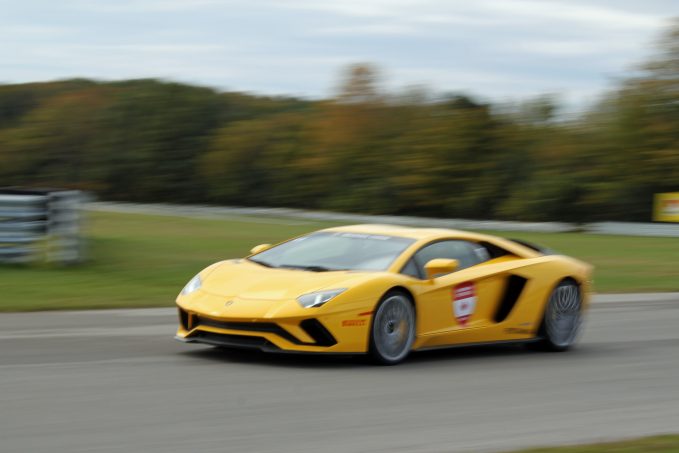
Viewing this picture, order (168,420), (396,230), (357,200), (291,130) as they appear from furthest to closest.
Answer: (291,130) → (357,200) → (396,230) → (168,420)

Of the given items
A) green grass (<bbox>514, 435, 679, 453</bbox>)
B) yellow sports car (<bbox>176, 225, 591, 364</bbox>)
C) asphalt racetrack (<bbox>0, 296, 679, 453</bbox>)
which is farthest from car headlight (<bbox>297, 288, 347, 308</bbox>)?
green grass (<bbox>514, 435, 679, 453</bbox>)

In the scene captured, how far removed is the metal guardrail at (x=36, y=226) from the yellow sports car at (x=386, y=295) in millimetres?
7236

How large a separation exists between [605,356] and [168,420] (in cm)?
504

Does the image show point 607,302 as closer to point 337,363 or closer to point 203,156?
point 337,363

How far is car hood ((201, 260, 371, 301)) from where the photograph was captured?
27.5 ft

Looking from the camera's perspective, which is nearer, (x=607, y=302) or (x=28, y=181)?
(x=607, y=302)

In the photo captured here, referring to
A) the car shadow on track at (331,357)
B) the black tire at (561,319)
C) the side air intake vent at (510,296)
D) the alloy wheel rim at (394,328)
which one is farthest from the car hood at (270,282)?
the black tire at (561,319)

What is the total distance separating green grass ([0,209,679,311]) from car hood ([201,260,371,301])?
4.17 meters

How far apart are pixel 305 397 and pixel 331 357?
71.8 inches

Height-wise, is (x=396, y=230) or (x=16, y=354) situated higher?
(x=396, y=230)

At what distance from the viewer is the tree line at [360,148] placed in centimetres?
4991

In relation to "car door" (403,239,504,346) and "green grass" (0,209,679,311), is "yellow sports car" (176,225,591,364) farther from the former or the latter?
"green grass" (0,209,679,311)

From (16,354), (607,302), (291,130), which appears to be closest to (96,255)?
(607,302)

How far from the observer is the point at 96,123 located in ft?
241
